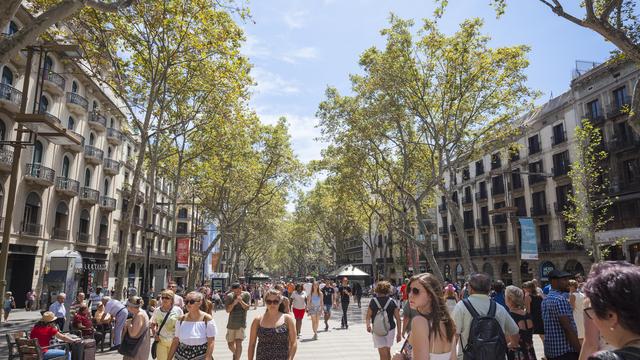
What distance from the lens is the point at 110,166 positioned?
33562 millimetres

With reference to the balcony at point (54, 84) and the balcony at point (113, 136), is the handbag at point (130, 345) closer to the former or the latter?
the balcony at point (54, 84)

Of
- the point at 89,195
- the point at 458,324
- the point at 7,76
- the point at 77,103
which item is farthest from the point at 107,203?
the point at 458,324

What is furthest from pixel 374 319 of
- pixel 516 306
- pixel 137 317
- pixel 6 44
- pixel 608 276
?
pixel 6 44

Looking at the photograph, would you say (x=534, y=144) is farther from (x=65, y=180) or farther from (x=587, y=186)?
(x=65, y=180)

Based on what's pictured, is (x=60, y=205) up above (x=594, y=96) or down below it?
below

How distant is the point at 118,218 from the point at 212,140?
20685 millimetres

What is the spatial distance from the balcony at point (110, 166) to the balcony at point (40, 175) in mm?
7105

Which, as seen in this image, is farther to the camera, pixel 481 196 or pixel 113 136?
pixel 481 196

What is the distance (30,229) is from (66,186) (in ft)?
12.5

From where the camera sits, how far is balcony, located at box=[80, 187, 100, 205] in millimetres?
29712

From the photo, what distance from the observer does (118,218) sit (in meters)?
36.7

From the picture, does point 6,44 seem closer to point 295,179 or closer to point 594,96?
point 295,179

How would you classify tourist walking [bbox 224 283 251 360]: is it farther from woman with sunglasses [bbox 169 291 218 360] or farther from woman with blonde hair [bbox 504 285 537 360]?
woman with blonde hair [bbox 504 285 537 360]

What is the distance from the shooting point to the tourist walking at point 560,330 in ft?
15.9
